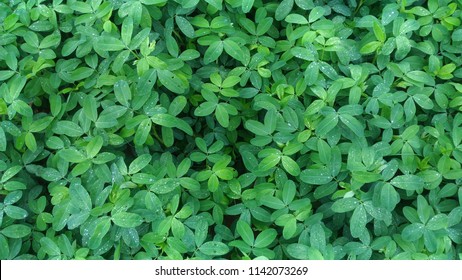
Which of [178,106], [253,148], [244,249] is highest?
[178,106]

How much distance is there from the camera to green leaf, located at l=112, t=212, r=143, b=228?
2367 mm

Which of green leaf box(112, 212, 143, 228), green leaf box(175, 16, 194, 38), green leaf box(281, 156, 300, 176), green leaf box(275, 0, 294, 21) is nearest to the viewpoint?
green leaf box(112, 212, 143, 228)

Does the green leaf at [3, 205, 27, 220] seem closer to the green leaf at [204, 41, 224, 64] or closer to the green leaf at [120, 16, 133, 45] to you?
the green leaf at [120, 16, 133, 45]

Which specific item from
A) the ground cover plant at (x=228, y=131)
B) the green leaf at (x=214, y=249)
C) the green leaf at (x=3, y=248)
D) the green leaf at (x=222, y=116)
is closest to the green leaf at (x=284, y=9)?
the ground cover plant at (x=228, y=131)

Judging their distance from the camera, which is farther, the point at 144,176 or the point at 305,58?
the point at 305,58

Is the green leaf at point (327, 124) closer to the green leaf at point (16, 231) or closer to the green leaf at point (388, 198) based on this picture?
the green leaf at point (388, 198)

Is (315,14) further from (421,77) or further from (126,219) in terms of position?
(126,219)

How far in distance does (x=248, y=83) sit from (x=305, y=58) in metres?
0.35

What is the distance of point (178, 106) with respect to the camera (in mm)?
2666

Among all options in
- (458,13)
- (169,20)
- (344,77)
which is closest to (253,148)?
(344,77)

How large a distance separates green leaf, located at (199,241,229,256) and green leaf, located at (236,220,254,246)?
99mm

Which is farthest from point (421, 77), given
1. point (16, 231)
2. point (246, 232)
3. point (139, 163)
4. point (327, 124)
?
point (16, 231)

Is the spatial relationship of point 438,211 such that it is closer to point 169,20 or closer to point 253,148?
point 253,148

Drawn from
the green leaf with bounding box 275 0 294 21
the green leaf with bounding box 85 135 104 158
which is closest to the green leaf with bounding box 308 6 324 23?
the green leaf with bounding box 275 0 294 21
